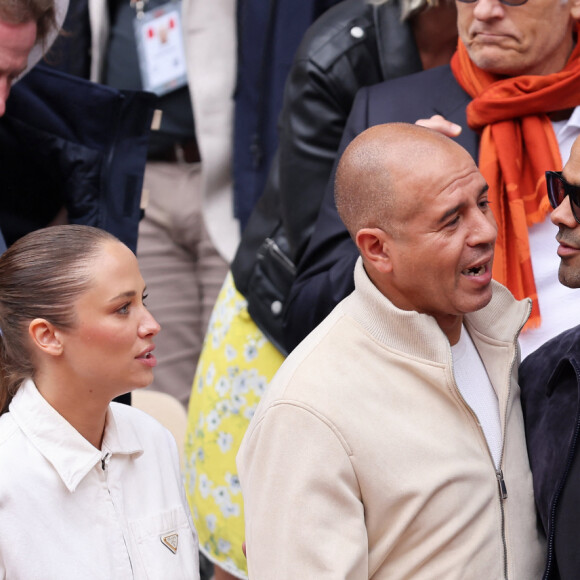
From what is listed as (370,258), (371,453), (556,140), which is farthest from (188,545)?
(556,140)

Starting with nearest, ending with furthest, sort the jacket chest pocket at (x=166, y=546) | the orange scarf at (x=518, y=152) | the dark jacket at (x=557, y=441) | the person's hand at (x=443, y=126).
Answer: the dark jacket at (x=557, y=441)
the jacket chest pocket at (x=166, y=546)
the person's hand at (x=443, y=126)
the orange scarf at (x=518, y=152)

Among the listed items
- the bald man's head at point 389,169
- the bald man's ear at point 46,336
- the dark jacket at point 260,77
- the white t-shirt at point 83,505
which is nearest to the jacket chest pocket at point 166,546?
the white t-shirt at point 83,505

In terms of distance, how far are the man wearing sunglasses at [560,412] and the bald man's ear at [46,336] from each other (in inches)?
37.3

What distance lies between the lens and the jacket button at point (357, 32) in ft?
9.42

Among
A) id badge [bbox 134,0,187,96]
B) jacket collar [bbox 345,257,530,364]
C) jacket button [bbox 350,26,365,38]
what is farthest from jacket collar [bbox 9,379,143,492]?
id badge [bbox 134,0,187,96]

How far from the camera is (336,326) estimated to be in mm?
2047

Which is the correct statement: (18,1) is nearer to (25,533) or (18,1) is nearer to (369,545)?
(25,533)

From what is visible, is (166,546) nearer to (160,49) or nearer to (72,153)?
(72,153)

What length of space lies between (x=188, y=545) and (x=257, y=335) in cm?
88

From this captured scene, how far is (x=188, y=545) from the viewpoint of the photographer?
2.25 m

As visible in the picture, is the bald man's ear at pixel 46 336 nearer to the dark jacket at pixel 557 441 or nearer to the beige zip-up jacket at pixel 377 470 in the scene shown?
the beige zip-up jacket at pixel 377 470

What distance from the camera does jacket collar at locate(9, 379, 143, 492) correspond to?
6.73 feet

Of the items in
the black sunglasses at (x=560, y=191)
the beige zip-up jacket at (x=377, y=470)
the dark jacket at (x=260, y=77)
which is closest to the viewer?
the beige zip-up jacket at (x=377, y=470)

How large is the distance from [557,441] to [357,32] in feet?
4.24
